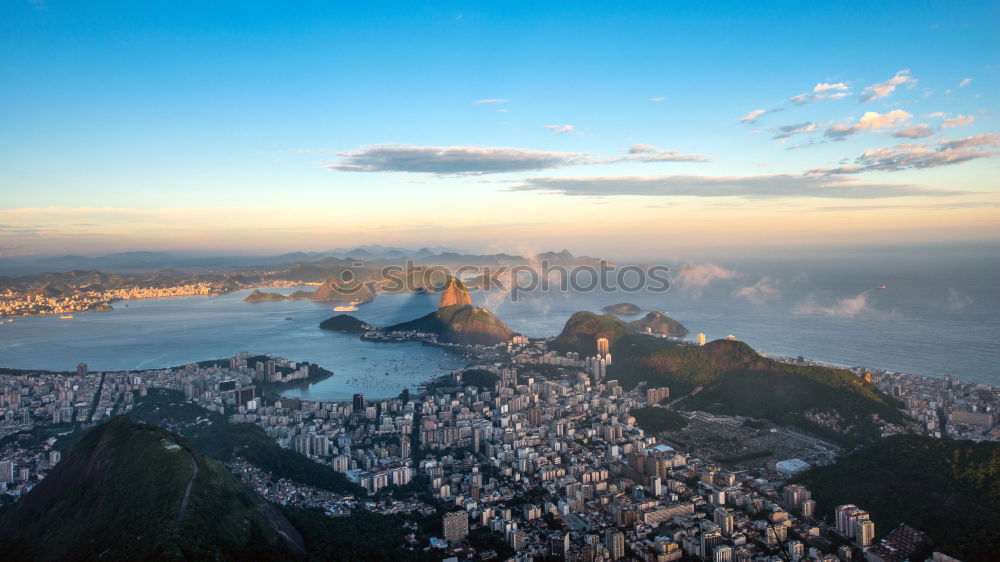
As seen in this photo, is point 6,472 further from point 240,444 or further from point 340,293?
point 340,293

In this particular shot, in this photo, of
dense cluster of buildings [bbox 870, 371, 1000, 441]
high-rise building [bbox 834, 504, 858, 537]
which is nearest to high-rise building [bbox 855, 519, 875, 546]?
high-rise building [bbox 834, 504, 858, 537]

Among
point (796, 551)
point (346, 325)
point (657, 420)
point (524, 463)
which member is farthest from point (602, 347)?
point (346, 325)

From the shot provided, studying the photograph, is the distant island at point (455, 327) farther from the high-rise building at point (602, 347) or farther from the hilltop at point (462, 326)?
the high-rise building at point (602, 347)

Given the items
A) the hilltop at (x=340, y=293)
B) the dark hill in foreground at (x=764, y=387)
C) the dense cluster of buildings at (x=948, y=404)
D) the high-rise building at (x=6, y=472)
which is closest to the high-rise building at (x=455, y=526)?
the dark hill in foreground at (x=764, y=387)

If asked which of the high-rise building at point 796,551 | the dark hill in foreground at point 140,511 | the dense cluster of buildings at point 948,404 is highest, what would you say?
the dark hill in foreground at point 140,511

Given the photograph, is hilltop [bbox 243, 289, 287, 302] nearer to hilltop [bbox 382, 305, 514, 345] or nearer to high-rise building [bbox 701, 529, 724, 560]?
hilltop [bbox 382, 305, 514, 345]

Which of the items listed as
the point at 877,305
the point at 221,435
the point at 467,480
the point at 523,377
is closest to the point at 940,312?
the point at 877,305
